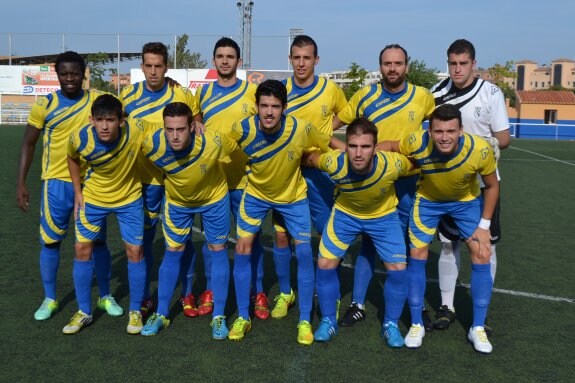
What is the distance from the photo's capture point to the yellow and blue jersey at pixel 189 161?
4.07m

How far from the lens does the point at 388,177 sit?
3973 mm

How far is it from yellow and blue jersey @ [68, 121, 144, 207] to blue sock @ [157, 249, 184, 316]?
53 centimetres

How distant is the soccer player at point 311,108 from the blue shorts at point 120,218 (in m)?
1.11

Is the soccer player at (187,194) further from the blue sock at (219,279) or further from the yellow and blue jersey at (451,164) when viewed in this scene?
the yellow and blue jersey at (451,164)

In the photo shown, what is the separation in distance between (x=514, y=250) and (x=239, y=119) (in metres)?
4.12

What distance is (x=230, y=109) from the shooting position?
14.9 feet

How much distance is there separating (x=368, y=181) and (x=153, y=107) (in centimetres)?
184

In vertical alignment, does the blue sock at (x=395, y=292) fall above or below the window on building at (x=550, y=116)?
below

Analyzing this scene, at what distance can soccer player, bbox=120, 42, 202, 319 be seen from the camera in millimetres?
4465

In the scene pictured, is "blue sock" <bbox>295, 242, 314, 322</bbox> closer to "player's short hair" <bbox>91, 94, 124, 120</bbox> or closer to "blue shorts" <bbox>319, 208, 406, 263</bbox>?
"blue shorts" <bbox>319, 208, 406, 263</bbox>

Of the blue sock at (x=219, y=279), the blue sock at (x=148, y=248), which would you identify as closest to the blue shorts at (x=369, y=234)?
the blue sock at (x=219, y=279)

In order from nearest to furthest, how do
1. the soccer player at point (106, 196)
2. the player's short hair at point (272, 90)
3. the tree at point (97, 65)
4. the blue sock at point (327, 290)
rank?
the player's short hair at point (272, 90) < the soccer player at point (106, 196) < the blue sock at point (327, 290) < the tree at point (97, 65)

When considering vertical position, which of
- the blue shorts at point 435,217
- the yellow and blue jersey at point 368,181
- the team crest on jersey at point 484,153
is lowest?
the blue shorts at point 435,217

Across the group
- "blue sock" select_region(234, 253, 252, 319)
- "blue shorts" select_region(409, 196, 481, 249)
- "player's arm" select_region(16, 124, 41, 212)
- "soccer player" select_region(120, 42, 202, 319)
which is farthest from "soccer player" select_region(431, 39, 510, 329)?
"player's arm" select_region(16, 124, 41, 212)
